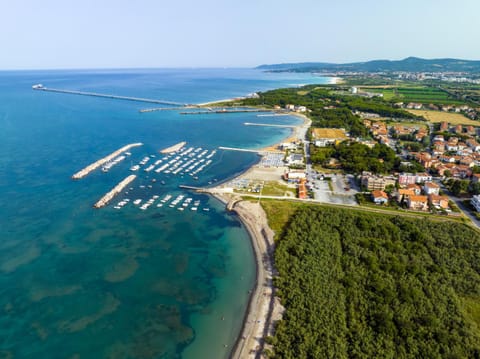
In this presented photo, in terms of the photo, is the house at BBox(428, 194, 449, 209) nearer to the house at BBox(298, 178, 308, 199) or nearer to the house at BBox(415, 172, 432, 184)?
the house at BBox(415, 172, 432, 184)

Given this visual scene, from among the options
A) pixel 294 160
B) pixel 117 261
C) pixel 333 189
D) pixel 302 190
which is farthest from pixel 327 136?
pixel 117 261

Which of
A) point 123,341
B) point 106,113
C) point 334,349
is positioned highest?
point 106,113

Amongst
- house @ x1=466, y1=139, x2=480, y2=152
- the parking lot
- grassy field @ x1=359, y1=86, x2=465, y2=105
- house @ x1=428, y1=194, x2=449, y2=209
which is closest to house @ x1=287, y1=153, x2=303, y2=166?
the parking lot

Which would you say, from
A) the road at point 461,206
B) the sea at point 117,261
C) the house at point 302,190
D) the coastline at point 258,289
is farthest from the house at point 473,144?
the coastline at point 258,289

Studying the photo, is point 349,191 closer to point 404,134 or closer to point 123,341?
point 123,341

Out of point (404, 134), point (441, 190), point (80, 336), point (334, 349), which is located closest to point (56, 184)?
point (80, 336)
